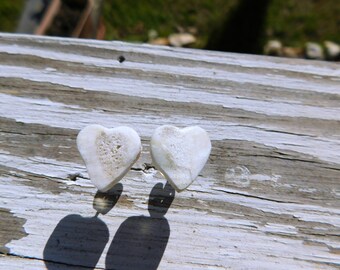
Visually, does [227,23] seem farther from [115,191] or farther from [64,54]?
[115,191]

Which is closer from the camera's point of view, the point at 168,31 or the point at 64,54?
the point at 64,54

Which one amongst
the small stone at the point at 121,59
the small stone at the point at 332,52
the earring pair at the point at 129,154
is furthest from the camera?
the small stone at the point at 332,52

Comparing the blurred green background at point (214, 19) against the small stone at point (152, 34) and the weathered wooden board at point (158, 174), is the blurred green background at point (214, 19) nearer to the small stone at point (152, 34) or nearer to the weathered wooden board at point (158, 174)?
the small stone at point (152, 34)

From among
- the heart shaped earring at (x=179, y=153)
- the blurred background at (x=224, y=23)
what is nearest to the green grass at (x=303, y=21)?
the blurred background at (x=224, y=23)

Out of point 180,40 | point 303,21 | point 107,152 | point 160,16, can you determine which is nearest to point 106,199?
point 107,152

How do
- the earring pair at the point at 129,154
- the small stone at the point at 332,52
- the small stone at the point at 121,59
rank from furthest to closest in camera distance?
the small stone at the point at 332,52
the small stone at the point at 121,59
the earring pair at the point at 129,154

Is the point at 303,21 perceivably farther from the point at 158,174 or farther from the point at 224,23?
the point at 158,174

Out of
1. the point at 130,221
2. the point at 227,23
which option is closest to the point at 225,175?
the point at 130,221
